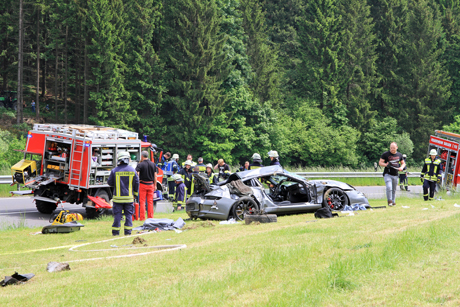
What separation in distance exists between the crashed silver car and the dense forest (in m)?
27.6

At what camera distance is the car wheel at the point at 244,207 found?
467 inches

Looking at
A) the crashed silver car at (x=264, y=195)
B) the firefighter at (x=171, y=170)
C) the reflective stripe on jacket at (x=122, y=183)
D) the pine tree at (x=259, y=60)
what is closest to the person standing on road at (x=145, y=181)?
the crashed silver car at (x=264, y=195)

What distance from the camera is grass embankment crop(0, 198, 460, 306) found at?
5219 millimetres

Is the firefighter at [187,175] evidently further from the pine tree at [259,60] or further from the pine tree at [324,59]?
the pine tree at [324,59]

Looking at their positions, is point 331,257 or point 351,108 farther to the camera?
point 351,108

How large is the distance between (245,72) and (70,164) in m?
32.9

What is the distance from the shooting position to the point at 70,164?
1516cm

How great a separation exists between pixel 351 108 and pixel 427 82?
352 inches

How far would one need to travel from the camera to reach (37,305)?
5.60 meters

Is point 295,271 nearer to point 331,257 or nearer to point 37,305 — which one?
point 331,257

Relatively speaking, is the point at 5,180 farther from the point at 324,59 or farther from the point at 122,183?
the point at 324,59

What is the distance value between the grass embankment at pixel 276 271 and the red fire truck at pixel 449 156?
12712 millimetres

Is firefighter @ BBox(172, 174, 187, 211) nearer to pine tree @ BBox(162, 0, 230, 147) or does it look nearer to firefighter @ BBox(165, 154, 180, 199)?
firefighter @ BBox(165, 154, 180, 199)

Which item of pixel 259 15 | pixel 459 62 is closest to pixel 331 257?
pixel 259 15
